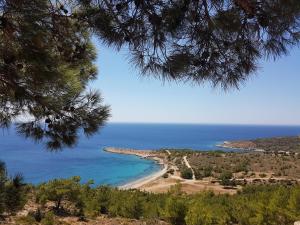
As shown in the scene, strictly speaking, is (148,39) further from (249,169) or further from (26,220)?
(249,169)

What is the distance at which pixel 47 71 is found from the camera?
458 centimetres

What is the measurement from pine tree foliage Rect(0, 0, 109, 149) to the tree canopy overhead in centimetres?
1

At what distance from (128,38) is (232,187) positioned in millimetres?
33199

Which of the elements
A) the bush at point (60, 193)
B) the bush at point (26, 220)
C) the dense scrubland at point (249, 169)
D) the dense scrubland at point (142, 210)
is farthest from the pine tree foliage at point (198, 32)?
the dense scrubland at point (249, 169)

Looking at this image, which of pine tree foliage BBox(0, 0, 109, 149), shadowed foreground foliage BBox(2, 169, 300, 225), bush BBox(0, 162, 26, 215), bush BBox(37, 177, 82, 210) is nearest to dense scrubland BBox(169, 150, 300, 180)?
shadowed foreground foliage BBox(2, 169, 300, 225)

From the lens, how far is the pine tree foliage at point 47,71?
403 centimetres

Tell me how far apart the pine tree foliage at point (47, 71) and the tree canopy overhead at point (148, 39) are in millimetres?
14

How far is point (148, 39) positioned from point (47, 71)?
138cm

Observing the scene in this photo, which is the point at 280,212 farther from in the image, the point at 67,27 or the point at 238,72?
the point at 67,27

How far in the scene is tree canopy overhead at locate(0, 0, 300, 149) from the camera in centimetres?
442

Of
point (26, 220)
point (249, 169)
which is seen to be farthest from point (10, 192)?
point (249, 169)

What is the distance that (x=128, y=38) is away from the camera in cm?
505

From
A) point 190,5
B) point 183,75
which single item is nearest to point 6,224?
point 183,75

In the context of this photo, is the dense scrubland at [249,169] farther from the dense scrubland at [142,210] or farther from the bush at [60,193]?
the bush at [60,193]
